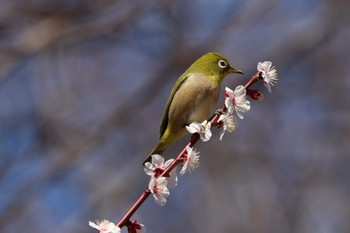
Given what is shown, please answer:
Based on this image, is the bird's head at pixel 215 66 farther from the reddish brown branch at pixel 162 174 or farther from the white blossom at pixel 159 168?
the white blossom at pixel 159 168

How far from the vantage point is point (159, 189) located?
7.93 feet

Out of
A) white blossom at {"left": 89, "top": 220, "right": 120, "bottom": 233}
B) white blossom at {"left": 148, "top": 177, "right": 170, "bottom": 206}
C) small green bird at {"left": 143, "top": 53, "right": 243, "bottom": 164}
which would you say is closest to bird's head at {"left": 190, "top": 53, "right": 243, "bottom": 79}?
small green bird at {"left": 143, "top": 53, "right": 243, "bottom": 164}

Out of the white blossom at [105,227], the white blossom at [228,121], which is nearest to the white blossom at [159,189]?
the white blossom at [105,227]

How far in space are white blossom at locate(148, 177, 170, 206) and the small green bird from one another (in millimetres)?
1142

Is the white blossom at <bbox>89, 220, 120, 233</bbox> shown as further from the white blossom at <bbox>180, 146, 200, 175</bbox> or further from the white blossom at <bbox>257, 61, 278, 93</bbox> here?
the white blossom at <bbox>257, 61, 278, 93</bbox>

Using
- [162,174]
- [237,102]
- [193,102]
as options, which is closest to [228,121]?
[237,102]

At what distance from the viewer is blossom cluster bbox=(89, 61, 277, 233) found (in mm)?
2391

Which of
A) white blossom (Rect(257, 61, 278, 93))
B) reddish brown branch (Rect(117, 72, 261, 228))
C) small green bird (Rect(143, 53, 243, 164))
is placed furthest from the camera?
small green bird (Rect(143, 53, 243, 164))

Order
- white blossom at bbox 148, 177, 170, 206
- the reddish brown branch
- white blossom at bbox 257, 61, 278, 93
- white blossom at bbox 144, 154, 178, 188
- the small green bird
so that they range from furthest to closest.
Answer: the small green bird → white blossom at bbox 257, 61, 278, 93 → white blossom at bbox 144, 154, 178, 188 → white blossom at bbox 148, 177, 170, 206 → the reddish brown branch

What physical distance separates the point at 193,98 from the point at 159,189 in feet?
4.41

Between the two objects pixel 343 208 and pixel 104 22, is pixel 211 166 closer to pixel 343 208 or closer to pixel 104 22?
pixel 343 208

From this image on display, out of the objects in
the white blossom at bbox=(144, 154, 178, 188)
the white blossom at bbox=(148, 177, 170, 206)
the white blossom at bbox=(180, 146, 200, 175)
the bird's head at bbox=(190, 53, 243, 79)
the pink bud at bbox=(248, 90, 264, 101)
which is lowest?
the white blossom at bbox=(148, 177, 170, 206)

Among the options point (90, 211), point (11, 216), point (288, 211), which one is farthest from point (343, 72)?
point (11, 216)

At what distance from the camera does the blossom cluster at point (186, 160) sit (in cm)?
239
